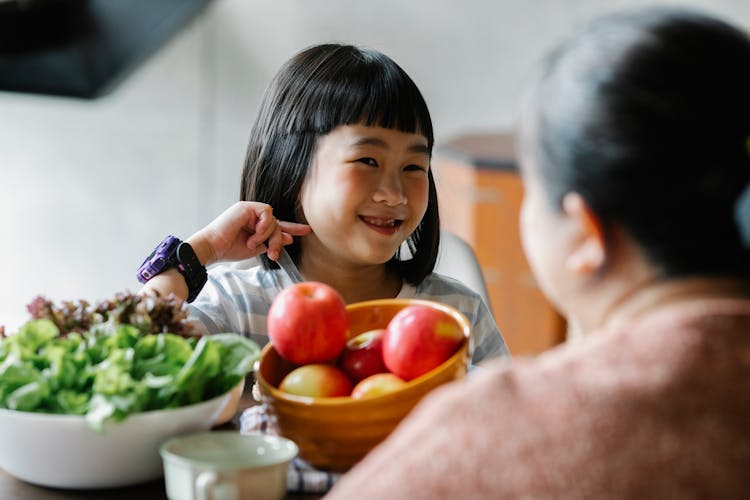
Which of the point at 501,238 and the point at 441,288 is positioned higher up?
the point at 441,288

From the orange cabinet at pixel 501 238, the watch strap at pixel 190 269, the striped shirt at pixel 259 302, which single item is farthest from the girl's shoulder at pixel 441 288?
the orange cabinet at pixel 501 238

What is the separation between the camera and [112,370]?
977mm

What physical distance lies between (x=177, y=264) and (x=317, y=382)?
Result: 0.50m

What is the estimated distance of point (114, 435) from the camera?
3.23 feet

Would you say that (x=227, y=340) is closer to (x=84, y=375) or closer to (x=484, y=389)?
(x=84, y=375)

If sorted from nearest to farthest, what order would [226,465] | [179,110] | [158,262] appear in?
[226,465]
[158,262]
[179,110]

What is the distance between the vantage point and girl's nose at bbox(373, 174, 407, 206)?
5.30ft

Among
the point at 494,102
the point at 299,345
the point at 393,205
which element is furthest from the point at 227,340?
the point at 494,102

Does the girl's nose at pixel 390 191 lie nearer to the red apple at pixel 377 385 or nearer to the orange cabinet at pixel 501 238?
the red apple at pixel 377 385

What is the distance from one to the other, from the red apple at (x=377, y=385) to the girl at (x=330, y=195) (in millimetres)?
516

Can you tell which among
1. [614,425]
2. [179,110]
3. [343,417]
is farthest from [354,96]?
[179,110]

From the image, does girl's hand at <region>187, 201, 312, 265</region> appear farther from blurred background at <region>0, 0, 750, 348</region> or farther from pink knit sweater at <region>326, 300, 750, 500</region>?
blurred background at <region>0, 0, 750, 348</region>

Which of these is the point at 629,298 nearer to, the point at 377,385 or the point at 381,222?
the point at 377,385

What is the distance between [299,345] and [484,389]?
38 centimetres
